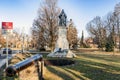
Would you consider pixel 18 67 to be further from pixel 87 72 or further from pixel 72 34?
pixel 72 34

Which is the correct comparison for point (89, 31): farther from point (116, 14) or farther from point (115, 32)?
point (116, 14)

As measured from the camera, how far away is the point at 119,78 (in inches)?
569

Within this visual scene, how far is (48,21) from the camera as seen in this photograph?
50031mm

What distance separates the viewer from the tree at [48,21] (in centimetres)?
4959

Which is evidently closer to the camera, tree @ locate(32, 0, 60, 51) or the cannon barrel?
the cannon barrel

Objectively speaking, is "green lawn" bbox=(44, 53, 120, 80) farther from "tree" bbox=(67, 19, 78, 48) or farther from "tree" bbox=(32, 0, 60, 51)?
"tree" bbox=(67, 19, 78, 48)

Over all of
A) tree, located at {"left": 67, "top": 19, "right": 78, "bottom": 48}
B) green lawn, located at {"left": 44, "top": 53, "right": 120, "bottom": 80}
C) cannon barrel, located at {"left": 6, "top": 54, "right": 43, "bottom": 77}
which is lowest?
green lawn, located at {"left": 44, "top": 53, "right": 120, "bottom": 80}

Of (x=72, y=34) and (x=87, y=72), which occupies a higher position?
(x=72, y=34)

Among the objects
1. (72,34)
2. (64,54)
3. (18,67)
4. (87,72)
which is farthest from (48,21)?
(18,67)

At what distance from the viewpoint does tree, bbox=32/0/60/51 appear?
49.6m

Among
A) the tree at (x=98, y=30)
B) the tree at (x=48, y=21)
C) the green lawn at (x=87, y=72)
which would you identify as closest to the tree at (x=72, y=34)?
the tree at (x=98, y=30)

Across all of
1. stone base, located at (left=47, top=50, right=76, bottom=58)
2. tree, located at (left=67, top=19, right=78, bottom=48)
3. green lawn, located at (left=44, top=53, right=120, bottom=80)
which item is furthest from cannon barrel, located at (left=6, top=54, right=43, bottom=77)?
tree, located at (left=67, top=19, right=78, bottom=48)

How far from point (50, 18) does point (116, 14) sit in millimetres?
16685

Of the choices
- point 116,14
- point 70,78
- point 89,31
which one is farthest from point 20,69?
point 89,31
